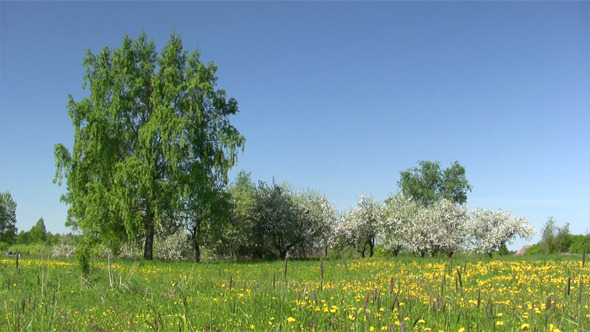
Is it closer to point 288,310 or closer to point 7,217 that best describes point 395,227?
point 288,310

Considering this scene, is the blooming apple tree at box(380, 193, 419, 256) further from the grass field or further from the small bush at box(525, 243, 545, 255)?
Answer: the grass field

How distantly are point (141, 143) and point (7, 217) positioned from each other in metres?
51.1

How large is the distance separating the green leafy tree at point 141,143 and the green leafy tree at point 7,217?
145 ft

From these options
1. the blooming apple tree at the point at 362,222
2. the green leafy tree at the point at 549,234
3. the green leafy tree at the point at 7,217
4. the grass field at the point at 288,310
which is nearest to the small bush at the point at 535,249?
the green leafy tree at the point at 549,234

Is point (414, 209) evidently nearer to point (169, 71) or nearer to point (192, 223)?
point (192, 223)

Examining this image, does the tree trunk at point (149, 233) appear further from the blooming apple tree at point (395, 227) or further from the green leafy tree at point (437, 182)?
the green leafy tree at point (437, 182)

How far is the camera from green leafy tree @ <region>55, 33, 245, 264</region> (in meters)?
27.3

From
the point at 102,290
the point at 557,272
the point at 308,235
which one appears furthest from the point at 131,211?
the point at 557,272

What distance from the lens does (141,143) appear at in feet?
91.7

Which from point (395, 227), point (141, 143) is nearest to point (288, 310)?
point (141, 143)

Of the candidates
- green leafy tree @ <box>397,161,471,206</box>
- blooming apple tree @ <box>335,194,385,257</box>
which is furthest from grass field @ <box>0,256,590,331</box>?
green leafy tree @ <box>397,161,471,206</box>

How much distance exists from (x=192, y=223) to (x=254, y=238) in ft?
18.0

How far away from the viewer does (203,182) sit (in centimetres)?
2842

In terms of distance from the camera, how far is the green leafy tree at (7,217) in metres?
65.5
